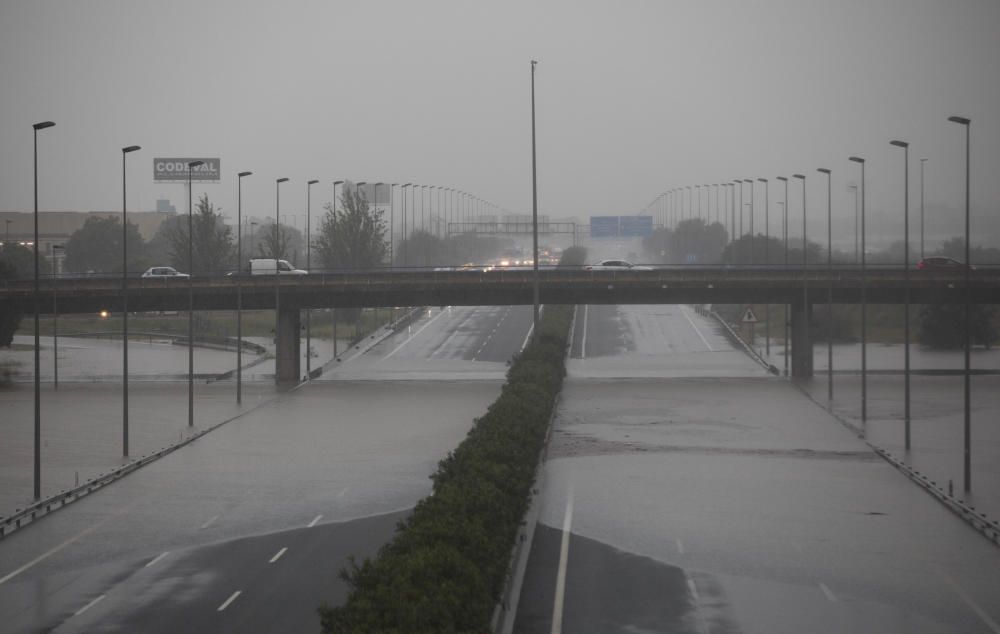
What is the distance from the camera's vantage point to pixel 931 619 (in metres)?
21.3

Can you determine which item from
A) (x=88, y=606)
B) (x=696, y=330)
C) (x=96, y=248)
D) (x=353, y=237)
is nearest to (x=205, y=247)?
(x=353, y=237)

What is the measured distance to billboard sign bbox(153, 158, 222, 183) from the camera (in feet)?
544

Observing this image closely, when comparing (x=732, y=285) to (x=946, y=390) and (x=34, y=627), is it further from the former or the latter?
(x=34, y=627)

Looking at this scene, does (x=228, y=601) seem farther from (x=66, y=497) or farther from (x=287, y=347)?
(x=287, y=347)

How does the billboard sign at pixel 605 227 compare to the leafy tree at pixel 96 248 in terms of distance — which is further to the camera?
the leafy tree at pixel 96 248

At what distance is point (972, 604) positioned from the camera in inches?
874

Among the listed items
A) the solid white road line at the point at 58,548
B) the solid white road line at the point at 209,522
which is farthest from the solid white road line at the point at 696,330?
the solid white road line at the point at 58,548

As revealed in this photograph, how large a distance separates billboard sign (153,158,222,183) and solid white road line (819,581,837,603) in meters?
146

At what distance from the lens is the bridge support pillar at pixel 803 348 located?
68.6 meters

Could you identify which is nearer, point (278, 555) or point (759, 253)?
point (278, 555)

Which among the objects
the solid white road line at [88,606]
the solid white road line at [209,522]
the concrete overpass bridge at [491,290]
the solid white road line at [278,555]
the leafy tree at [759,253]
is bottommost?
the solid white road line at [88,606]

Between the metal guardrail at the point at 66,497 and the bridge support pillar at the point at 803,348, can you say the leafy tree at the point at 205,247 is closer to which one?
the bridge support pillar at the point at 803,348

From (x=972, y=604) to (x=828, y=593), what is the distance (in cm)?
240

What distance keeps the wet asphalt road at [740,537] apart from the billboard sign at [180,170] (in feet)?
399
